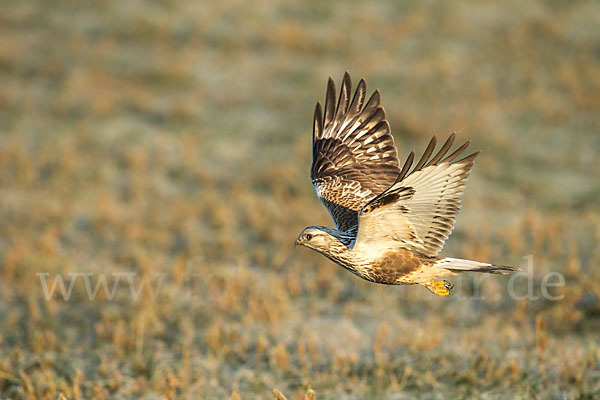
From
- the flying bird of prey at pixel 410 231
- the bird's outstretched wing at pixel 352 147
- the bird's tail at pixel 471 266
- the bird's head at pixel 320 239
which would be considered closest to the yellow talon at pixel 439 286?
the flying bird of prey at pixel 410 231

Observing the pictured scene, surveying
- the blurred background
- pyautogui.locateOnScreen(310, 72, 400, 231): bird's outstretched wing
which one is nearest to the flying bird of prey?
pyautogui.locateOnScreen(310, 72, 400, 231): bird's outstretched wing

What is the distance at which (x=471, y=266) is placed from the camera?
429cm

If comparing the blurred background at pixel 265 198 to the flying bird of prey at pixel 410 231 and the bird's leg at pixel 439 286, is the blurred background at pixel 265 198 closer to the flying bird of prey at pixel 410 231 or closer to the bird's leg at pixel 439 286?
the bird's leg at pixel 439 286

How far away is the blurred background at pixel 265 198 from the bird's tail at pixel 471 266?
1.93m

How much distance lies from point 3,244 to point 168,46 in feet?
28.4

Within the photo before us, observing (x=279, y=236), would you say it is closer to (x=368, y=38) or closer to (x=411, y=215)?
(x=411, y=215)

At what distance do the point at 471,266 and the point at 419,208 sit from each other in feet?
1.64

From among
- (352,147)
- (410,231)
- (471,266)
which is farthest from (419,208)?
(352,147)

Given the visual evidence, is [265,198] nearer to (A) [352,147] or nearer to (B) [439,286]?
(A) [352,147]

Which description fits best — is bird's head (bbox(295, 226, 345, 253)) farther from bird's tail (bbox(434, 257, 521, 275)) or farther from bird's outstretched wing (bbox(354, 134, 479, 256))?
bird's tail (bbox(434, 257, 521, 275))

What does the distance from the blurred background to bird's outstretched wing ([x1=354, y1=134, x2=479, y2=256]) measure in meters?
2.05

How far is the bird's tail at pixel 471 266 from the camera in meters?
4.10

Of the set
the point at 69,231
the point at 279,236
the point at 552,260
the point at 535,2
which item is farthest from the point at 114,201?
the point at 535,2

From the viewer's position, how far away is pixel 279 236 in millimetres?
9852
